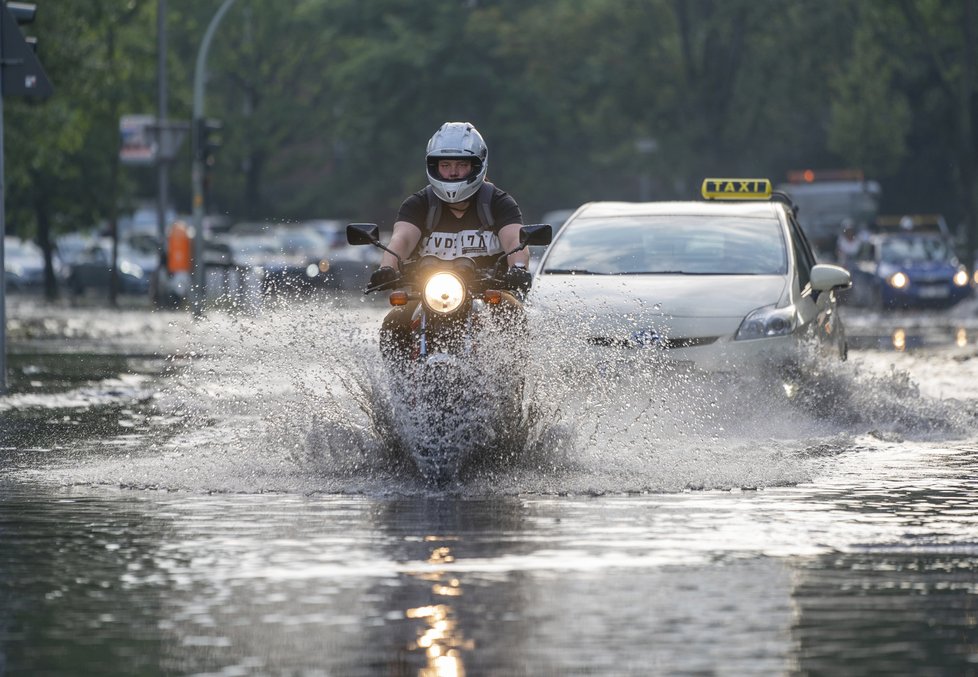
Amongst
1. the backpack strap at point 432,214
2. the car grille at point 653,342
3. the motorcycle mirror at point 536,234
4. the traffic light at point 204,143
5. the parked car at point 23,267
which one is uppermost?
the traffic light at point 204,143

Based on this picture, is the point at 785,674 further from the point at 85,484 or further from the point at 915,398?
the point at 915,398

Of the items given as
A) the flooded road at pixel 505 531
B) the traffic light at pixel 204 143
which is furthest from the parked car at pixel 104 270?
the flooded road at pixel 505 531

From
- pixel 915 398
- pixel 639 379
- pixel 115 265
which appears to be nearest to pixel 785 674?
pixel 639 379

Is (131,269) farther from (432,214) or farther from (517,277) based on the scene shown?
(517,277)

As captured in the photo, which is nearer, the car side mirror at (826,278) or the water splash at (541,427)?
the water splash at (541,427)

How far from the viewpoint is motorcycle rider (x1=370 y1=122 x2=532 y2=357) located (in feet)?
37.0

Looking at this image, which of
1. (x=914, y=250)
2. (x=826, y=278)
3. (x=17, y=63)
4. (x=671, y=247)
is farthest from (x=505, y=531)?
(x=914, y=250)

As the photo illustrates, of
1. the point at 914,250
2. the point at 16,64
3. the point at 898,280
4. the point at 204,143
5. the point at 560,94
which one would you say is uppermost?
the point at 560,94

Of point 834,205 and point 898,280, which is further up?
point 834,205

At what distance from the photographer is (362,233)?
1084 centimetres

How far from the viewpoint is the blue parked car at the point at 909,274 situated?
4112 centimetres

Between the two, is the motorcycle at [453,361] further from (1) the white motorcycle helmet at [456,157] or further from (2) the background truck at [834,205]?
(2) the background truck at [834,205]

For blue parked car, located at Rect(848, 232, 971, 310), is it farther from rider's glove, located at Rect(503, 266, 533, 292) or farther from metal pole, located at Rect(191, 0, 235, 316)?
rider's glove, located at Rect(503, 266, 533, 292)

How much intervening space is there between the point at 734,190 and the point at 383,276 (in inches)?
266
